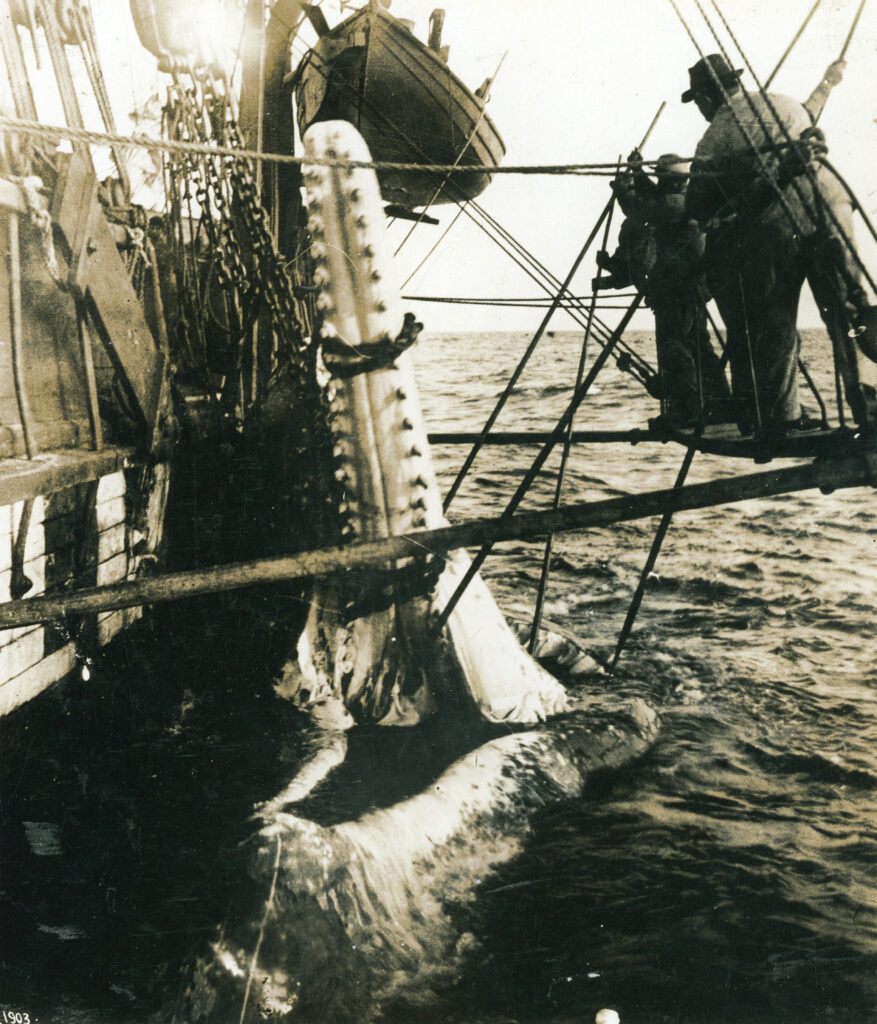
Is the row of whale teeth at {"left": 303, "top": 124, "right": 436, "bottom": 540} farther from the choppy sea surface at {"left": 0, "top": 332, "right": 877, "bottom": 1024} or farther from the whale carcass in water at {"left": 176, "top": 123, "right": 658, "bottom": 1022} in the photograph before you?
the choppy sea surface at {"left": 0, "top": 332, "right": 877, "bottom": 1024}

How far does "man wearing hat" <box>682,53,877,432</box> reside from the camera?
369cm

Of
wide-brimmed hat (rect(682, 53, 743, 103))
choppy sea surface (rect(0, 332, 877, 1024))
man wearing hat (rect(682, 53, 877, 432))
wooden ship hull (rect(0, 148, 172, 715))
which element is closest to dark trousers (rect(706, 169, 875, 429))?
man wearing hat (rect(682, 53, 877, 432))

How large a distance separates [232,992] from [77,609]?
4.99 feet

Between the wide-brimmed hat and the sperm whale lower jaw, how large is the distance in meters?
2.10

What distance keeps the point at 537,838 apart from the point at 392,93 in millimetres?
7478

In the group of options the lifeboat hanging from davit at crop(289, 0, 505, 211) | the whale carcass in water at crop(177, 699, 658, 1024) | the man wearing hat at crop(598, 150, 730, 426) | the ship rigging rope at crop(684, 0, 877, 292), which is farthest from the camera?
the lifeboat hanging from davit at crop(289, 0, 505, 211)

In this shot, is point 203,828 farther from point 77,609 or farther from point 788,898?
point 788,898

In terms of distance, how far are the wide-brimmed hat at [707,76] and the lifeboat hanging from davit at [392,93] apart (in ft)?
8.53

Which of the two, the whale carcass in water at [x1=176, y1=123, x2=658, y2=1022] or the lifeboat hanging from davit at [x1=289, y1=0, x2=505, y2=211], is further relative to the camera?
the lifeboat hanging from davit at [x1=289, y1=0, x2=505, y2=211]

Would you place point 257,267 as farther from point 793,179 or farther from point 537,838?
point 537,838

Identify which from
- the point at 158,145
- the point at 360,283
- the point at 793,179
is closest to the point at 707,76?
the point at 793,179

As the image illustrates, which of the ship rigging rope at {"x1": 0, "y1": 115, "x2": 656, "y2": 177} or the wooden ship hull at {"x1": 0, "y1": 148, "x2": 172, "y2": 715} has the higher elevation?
the ship rigging rope at {"x1": 0, "y1": 115, "x2": 656, "y2": 177}

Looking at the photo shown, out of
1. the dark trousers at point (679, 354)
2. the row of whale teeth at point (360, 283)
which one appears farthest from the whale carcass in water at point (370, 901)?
the dark trousers at point (679, 354)

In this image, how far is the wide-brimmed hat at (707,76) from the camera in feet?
14.2
